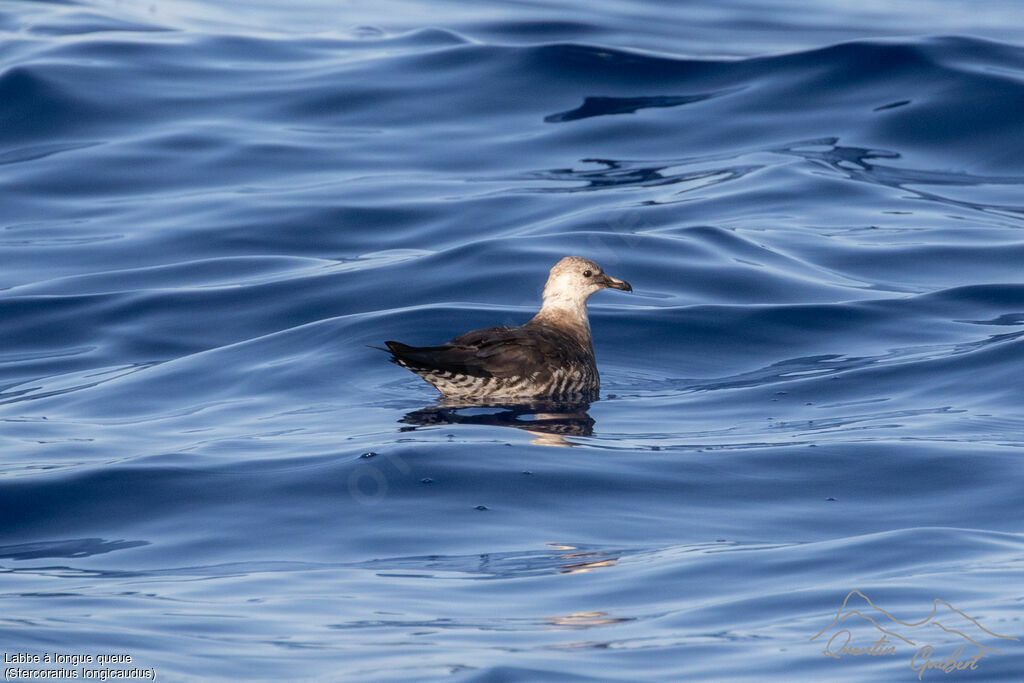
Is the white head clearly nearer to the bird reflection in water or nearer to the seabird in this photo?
the seabird

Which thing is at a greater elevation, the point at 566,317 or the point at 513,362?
the point at 566,317

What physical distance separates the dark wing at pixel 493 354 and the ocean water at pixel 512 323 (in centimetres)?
33

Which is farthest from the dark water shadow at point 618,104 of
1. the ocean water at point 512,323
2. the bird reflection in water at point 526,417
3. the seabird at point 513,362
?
the bird reflection in water at point 526,417

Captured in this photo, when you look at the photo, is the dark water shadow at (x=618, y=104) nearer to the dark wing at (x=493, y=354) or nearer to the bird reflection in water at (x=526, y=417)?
the dark wing at (x=493, y=354)

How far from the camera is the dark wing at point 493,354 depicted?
986 centimetres

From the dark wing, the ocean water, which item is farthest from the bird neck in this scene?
the ocean water

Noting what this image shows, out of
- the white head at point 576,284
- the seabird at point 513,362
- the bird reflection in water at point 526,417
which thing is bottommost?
the bird reflection in water at point 526,417

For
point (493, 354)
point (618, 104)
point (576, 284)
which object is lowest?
point (493, 354)

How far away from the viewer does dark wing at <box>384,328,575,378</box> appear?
9.86m

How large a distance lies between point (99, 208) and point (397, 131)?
15.6 feet

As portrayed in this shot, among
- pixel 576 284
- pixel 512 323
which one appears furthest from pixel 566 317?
pixel 512 323

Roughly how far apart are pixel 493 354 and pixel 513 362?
0.54 ft

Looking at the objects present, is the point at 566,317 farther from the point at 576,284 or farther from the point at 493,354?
the point at 493,354

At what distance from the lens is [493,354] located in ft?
33.5
